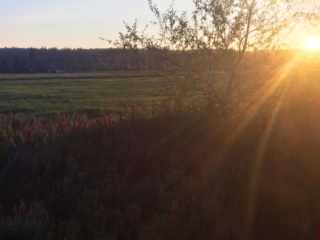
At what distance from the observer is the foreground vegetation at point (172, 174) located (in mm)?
4703

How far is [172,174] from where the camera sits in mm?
5789

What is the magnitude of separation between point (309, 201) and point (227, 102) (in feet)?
14.2

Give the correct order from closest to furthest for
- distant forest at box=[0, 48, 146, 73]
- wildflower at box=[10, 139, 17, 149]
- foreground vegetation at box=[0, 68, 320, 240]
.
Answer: foreground vegetation at box=[0, 68, 320, 240] < wildflower at box=[10, 139, 17, 149] < distant forest at box=[0, 48, 146, 73]

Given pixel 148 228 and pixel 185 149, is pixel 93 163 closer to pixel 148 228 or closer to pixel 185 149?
pixel 185 149

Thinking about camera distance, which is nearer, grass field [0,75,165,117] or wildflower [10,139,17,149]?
wildflower [10,139,17,149]

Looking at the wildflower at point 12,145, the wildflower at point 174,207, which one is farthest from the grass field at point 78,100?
the wildflower at point 174,207

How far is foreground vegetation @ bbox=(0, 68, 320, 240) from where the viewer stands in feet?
15.4

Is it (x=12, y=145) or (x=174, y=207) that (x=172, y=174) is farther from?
(x=12, y=145)

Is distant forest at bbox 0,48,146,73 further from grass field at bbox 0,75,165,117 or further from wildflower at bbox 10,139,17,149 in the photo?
wildflower at bbox 10,139,17,149

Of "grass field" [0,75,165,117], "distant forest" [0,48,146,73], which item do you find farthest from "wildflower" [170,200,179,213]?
"distant forest" [0,48,146,73]

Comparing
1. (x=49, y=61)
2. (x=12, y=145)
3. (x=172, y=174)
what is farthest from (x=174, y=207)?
(x=49, y=61)

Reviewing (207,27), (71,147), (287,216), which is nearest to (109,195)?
(71,147)

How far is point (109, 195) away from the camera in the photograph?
5.43 meters

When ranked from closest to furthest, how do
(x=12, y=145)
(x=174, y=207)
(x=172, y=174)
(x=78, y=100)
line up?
(x=174, y=207) < (x=172, y=174) < (x=12, y=145) < (x=78, y=100)
